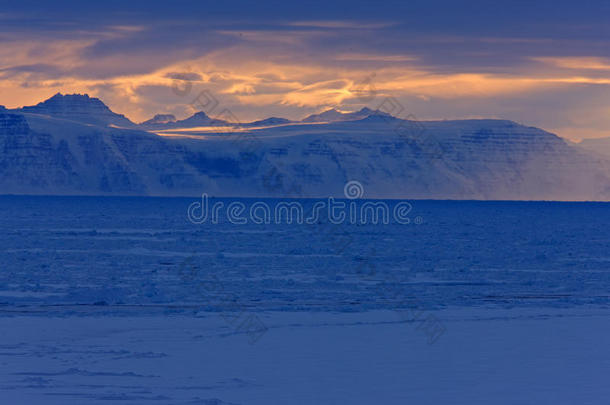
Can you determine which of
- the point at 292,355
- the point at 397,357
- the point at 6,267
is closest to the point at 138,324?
the point at 292,355

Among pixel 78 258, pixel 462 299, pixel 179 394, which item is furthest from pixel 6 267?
pixel 179 394

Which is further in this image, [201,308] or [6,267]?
[6,267]

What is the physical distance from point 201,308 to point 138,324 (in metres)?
3.11

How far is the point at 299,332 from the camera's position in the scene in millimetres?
20312

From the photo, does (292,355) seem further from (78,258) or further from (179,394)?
(78,258)

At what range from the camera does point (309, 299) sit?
2648 centimetres

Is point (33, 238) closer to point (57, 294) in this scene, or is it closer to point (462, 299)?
point (57, 294)

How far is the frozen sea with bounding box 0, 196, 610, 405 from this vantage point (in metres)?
15.0

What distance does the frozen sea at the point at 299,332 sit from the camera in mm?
15039

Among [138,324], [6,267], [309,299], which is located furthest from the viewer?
[6,267]

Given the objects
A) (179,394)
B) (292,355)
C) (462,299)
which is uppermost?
(462,299)

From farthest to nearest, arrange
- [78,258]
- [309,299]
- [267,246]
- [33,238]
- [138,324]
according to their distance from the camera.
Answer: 1. [33,238]
2. [267,246]
3. [78,258]
4. [309,299]
5. [138,324]

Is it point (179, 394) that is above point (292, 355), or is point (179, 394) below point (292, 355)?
below

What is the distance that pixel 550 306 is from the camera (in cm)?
2516
